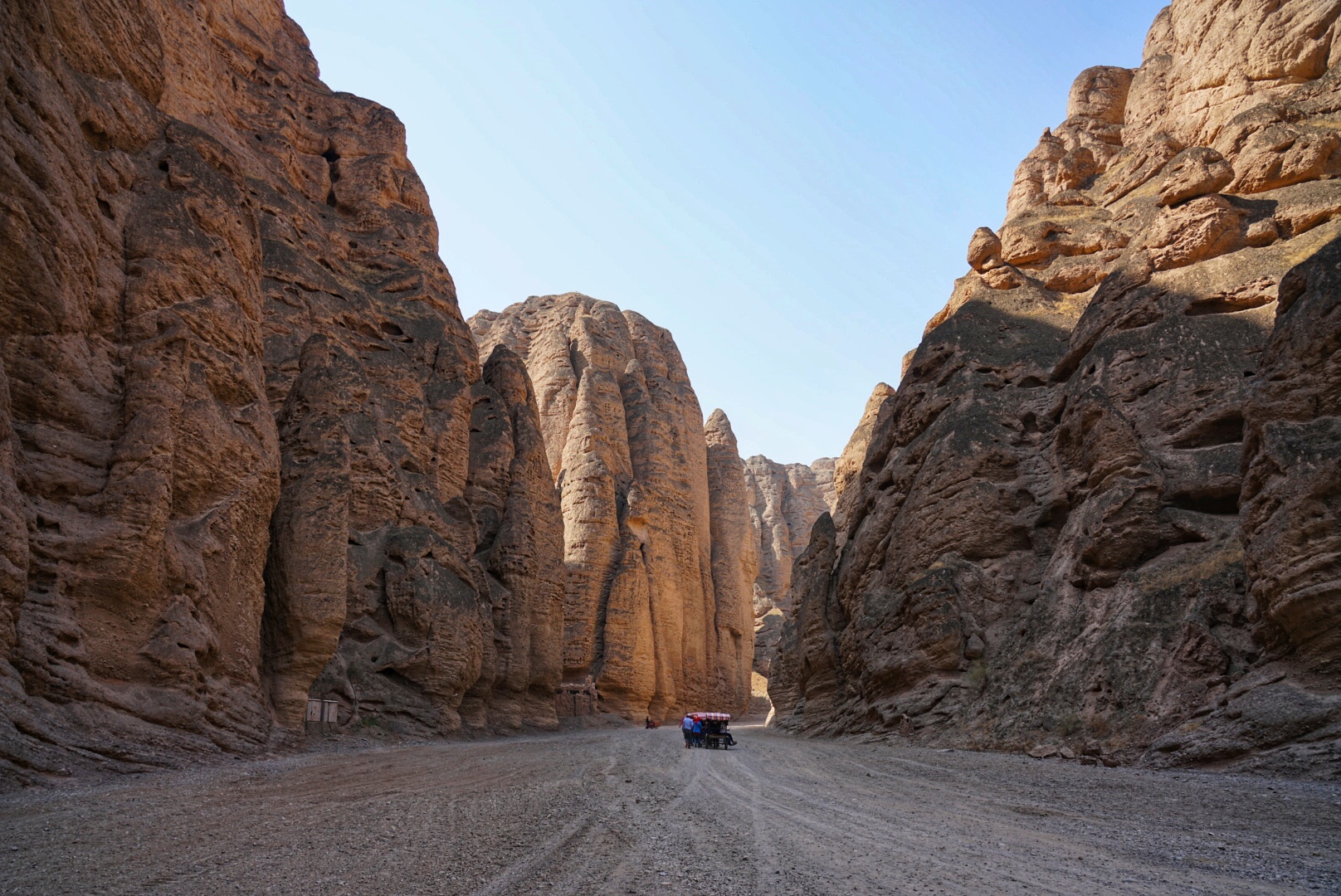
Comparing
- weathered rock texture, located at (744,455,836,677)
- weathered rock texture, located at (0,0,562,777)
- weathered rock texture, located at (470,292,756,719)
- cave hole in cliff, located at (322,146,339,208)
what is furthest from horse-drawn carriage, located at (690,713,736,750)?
weathered rock texture, located at (744,455,836,677)

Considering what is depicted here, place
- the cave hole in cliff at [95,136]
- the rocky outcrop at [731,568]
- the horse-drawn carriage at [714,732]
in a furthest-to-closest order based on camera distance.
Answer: the rocky outcrop at [731,568] → the horse-drawn carriage at [714,732] → the cave hole in cliff at [95,136]

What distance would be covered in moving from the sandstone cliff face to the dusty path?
118 inches

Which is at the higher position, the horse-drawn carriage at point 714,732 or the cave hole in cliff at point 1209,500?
the cave hole in cliff at point 1209,500

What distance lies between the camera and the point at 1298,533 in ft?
41.2

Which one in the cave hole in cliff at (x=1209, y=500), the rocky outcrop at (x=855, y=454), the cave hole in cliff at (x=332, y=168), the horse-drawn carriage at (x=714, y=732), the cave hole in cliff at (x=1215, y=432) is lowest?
the horse-drawn carriage at (x=714, y=732)

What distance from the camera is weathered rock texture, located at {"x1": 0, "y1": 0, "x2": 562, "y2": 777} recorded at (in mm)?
12812

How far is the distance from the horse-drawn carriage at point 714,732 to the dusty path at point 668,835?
34.7 ft

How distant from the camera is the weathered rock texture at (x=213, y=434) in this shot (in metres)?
12.8

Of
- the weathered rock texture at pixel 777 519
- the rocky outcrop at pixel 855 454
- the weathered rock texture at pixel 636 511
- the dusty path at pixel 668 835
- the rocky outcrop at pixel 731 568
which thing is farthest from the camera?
the weathered rock texture at pixel 777 519

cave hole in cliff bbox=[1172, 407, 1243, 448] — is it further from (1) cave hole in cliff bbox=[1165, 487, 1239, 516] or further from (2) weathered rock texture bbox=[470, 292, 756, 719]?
(2) weathered rock texture bbox=[470, 292, 756, 719]

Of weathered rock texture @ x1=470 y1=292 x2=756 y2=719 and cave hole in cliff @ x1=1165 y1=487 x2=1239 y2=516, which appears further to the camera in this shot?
weathered rock texture @ x1=470 y1=292 x2=756 y2=719

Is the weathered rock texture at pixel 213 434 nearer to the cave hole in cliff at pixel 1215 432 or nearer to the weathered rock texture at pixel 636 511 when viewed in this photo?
the weathered rock texture at pixel 636 511

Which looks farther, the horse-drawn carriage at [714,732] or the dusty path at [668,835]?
the horse-drawn carriage at [714,732]

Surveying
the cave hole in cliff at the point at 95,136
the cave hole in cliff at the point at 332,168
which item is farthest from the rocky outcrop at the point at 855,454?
the cave hole in cliff at the point at 95,136
